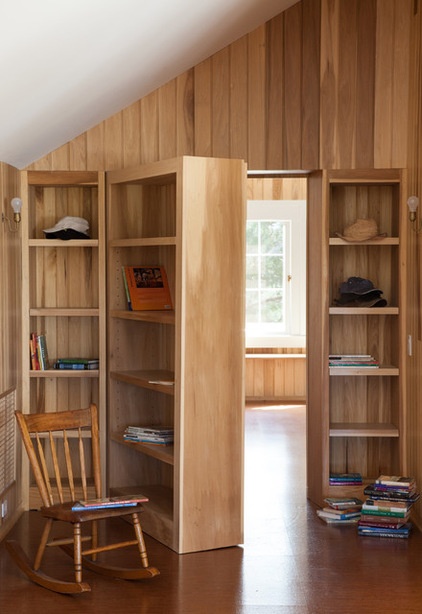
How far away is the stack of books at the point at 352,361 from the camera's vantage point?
6062 millimetres

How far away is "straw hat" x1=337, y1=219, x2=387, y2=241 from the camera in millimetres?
5973

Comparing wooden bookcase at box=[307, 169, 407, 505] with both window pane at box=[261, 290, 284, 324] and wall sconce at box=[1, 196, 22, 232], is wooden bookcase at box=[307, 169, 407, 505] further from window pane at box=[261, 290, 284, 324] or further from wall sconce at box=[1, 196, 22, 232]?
window pane at box=[261, 290, 284, 324]

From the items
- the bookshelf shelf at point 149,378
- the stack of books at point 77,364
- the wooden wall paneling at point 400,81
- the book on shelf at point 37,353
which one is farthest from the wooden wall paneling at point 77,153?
the wooden wall paneling at point 400,81

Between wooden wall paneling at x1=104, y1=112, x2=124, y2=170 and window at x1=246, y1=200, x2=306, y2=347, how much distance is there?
513 centimetres

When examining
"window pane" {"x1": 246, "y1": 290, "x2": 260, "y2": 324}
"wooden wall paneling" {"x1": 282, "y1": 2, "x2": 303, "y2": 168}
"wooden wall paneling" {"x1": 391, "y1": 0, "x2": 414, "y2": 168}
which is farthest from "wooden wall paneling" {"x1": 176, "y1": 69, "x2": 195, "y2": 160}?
"window pane" {"x1": 246, "y1": 290, "x2": 260, "y2": 324}

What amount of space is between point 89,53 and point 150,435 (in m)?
2.45

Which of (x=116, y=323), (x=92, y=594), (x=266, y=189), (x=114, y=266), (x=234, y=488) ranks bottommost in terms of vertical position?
(x=92, y=594)

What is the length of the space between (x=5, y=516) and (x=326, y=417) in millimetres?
2145

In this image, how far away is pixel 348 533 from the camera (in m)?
5.54

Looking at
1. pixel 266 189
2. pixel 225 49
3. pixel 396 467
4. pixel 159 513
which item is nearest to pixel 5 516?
pixel 159 513

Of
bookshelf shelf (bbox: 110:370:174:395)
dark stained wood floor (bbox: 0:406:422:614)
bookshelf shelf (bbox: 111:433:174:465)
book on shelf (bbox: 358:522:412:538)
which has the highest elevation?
bookshelf shelf (bbox: 110:370:174:395)

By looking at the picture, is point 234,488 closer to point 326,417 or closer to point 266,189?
point 326,417

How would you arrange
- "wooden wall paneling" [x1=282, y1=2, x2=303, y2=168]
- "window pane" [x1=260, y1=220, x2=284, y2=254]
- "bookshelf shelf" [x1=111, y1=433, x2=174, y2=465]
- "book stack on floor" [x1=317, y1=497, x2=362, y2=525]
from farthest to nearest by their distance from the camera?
"window pane" [x1=260, y1=220, x2=284, y2=254] → "wooden wall paneling" [x1=282, y1=2, x2=303, y2=168] → "book stack on floor" [x1=317, y1=497, x2=362, y2=525] → "bookshelf shelf" [x1=111, y1=433, x2=174, y2=465]

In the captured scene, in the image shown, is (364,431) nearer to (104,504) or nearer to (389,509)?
(389,509)
